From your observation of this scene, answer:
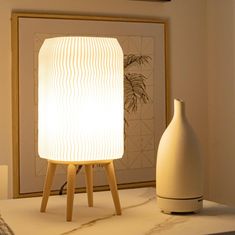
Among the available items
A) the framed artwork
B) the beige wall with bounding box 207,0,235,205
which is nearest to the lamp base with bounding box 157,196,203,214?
the framed artwork

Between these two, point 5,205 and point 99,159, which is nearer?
point 99,159

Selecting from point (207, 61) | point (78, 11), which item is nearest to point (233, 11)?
point (207, 61)

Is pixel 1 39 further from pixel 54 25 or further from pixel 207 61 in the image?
pixel 207 61

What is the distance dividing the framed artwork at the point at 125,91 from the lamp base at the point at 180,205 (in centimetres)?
81

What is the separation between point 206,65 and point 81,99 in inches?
49.2

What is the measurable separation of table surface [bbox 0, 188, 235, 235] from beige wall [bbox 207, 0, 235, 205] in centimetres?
83

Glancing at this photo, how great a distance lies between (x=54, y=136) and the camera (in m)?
1.19

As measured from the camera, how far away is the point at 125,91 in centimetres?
208

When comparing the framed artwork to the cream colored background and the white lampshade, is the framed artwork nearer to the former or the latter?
the cream colored background

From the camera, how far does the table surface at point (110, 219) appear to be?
1.08m

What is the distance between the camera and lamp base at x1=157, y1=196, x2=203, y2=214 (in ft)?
3.98

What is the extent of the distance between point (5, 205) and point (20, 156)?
1.81 ft

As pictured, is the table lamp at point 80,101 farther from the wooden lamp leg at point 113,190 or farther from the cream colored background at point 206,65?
the cream colored background at point 206,65

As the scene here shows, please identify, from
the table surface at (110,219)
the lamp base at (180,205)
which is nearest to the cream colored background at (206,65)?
the table surface at (110,219)
